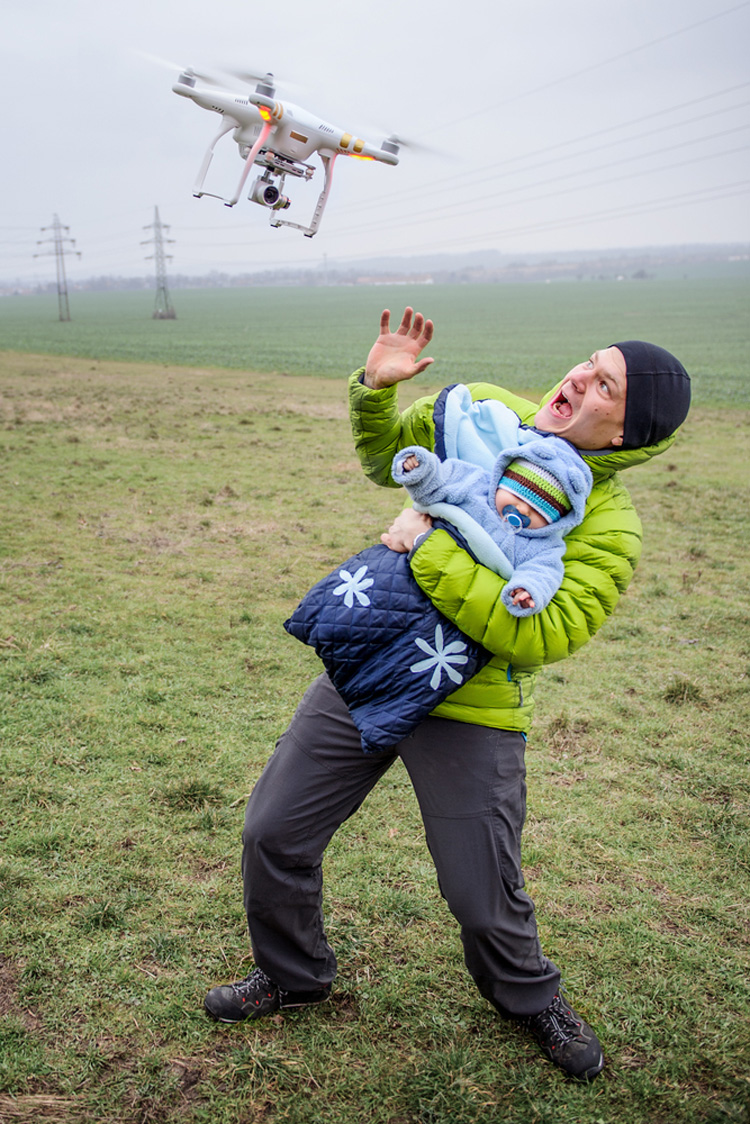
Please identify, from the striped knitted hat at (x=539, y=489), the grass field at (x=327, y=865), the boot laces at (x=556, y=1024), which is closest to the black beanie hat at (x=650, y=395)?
Result: the striped knitted hat at (x=539, y=489)

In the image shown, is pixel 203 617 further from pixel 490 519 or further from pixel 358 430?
pixel 490 519

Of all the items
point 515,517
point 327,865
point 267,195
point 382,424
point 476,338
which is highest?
point 476,338

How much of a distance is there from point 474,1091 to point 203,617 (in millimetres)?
4418

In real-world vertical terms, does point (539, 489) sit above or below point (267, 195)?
below

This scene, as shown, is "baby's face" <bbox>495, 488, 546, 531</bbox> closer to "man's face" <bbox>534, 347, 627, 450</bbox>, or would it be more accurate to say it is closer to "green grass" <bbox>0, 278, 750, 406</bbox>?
"man's face" <bbox>534, 347, 627, 450</bbox>

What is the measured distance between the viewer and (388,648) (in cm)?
241

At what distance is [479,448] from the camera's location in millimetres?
2494

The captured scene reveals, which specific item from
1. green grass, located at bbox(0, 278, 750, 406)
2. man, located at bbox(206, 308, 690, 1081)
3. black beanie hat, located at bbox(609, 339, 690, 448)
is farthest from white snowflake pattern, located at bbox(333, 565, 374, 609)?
green grass, located at bbox(0, 278, 750, 406)

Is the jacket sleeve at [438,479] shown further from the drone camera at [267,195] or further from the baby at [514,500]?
the drone camera at [267,195]

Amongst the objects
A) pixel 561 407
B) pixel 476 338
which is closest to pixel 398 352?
pixel 561 407

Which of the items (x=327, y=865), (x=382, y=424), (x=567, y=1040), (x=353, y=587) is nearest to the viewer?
(x=353, y=587)

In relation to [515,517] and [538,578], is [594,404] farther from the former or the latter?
[538,578]

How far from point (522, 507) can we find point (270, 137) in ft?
4.98

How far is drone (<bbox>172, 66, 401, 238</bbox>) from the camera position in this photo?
108 inches
